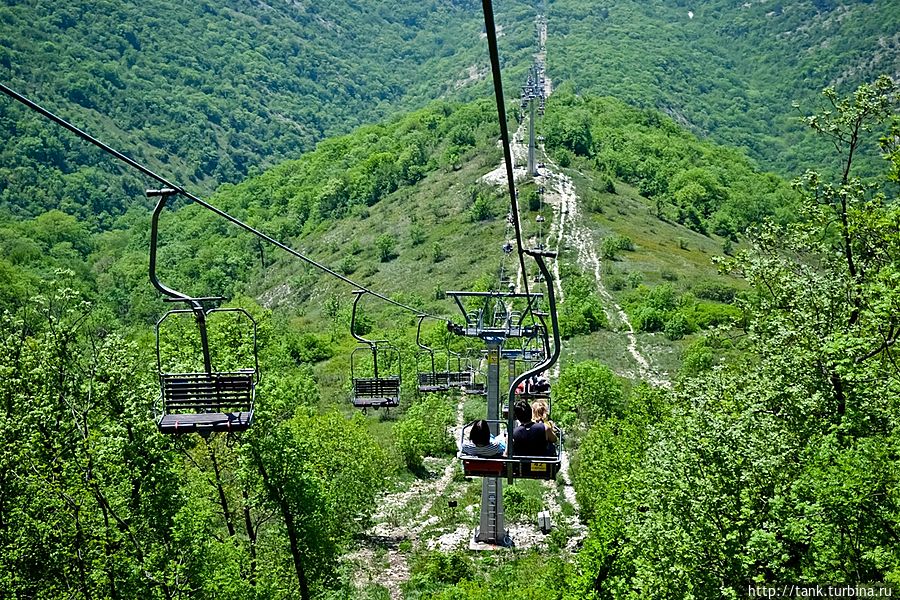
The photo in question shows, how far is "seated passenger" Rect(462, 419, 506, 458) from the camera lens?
1501 cm

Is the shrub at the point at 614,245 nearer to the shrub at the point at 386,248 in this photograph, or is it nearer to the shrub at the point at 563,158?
the shrub at the point at 563,158

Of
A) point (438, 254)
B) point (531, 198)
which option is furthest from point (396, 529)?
point (531, 198)

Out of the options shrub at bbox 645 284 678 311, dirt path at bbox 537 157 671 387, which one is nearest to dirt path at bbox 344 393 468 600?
dirt path at bbox 537 157 671 387

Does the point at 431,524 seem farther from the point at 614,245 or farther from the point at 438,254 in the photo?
the point at 438,254

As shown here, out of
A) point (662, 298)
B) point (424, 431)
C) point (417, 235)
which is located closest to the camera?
point (424, 431)

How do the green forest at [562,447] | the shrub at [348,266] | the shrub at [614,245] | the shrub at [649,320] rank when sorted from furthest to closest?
the shrub at [348,266] < the shrub at [614,245] < the shrub at [649,320] < the green forest at [562,447]

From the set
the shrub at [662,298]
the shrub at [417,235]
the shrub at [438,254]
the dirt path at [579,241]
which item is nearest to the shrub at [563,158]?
the dirt path at [579,241]

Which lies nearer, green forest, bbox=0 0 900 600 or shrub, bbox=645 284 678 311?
green forest, bbox=0 0 900 600

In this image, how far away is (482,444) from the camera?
15242mm

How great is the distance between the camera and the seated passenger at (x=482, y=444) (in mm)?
15008

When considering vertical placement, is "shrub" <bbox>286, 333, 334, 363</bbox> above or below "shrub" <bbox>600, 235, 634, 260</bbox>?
below

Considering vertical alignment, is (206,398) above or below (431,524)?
above

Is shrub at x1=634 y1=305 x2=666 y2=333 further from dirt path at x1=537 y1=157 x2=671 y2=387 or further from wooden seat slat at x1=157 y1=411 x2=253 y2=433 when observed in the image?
wooden seat slat at x1=157 y1=411 x2=253 y2=433

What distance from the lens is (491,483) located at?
131 feet
